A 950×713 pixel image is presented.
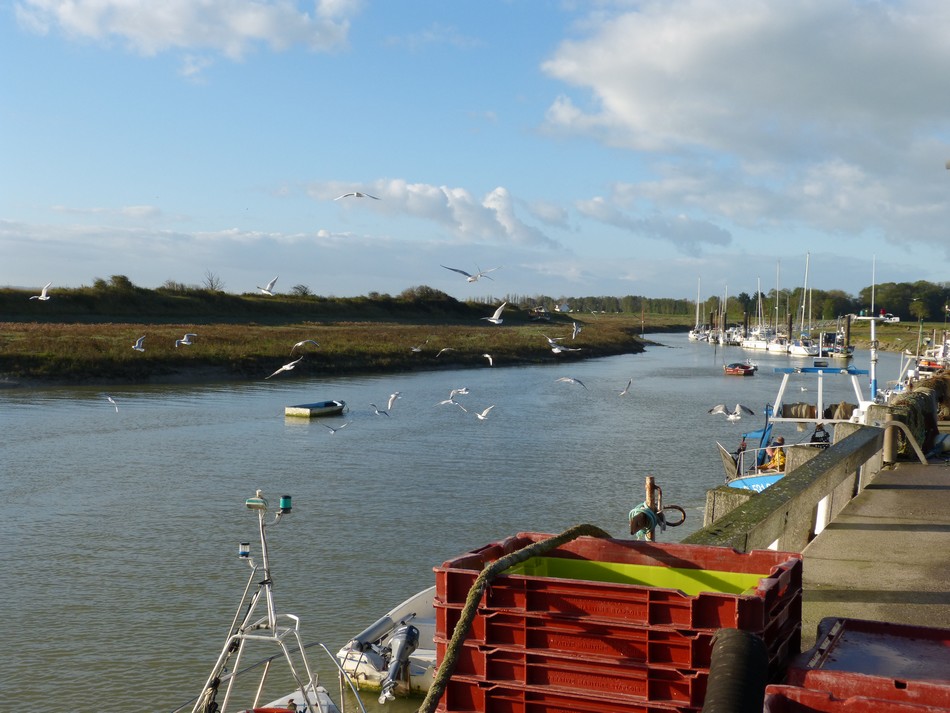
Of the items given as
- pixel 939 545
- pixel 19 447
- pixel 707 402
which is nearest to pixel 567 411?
pixel 707 402

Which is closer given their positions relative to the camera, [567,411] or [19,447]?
[19,447]

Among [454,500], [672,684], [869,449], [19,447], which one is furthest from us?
[19,447]

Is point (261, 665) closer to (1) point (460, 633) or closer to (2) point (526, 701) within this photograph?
(2) point (526, 701)

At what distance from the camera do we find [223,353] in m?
57.6

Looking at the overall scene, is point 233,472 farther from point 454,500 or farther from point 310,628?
point 310,628

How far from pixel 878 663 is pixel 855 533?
5483 millimetres

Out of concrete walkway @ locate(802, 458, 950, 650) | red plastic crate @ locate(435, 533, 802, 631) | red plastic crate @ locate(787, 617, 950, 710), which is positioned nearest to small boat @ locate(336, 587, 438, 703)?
concrete walkway @ locate(802, 458, 950, 650)

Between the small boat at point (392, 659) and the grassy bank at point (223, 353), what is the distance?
43.0 meters

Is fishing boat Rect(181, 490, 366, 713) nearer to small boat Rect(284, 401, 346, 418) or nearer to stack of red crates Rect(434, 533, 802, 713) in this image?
stack of red crates Rect(434, 533, 802, 713)

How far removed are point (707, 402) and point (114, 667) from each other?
38.9 m

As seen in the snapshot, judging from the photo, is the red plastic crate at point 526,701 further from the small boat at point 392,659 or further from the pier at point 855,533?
the small boat at point 392,659

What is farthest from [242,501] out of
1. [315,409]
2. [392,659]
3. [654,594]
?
[654,594]

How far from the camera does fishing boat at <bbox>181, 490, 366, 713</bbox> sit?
18.2ft

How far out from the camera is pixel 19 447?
28828mm
